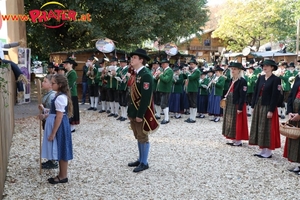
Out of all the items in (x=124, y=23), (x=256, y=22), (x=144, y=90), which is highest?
(x=256, y=22)

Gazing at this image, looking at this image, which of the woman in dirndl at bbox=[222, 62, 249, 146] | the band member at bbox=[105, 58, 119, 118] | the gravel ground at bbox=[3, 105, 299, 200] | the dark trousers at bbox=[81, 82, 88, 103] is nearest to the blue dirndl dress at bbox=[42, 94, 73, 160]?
the gravel ground at bbox=[3, 105, 299, 200]

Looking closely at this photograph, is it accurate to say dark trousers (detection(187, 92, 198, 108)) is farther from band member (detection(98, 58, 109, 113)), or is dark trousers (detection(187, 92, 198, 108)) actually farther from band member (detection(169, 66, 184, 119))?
band member (detection(98, 58, 109, 113))

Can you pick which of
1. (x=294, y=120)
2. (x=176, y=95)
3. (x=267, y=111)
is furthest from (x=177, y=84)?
(x=294, y=120)

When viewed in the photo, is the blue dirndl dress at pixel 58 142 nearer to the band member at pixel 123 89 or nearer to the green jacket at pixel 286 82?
the band member at pixel 123 89

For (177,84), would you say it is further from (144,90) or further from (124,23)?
(124,23)

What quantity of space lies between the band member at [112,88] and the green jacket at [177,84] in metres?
2.03

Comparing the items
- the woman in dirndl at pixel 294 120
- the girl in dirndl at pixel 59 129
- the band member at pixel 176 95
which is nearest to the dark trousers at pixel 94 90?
the band member at pixel 176 95

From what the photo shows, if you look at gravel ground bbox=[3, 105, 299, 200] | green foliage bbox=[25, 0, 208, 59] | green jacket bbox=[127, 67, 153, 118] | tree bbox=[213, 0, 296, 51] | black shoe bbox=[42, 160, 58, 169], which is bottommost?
gravel ground bbox=[3, 105, 299, 200]

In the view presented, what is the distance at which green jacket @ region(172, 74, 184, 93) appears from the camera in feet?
36.8

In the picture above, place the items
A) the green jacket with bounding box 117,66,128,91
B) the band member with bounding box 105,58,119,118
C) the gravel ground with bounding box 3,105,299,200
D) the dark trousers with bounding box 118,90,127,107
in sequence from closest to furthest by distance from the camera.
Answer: the gravel ground with bounding box 3,105,299,200 → the green jacket with bounding box 117,66,128,91 → the dark trousers with bounding box 118,90,127,107 → the band member with bounding box 105,58,119,118

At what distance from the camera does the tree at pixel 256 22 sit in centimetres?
3325

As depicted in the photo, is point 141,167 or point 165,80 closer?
point 141,167

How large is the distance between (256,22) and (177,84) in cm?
2722

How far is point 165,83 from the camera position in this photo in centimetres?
1038
